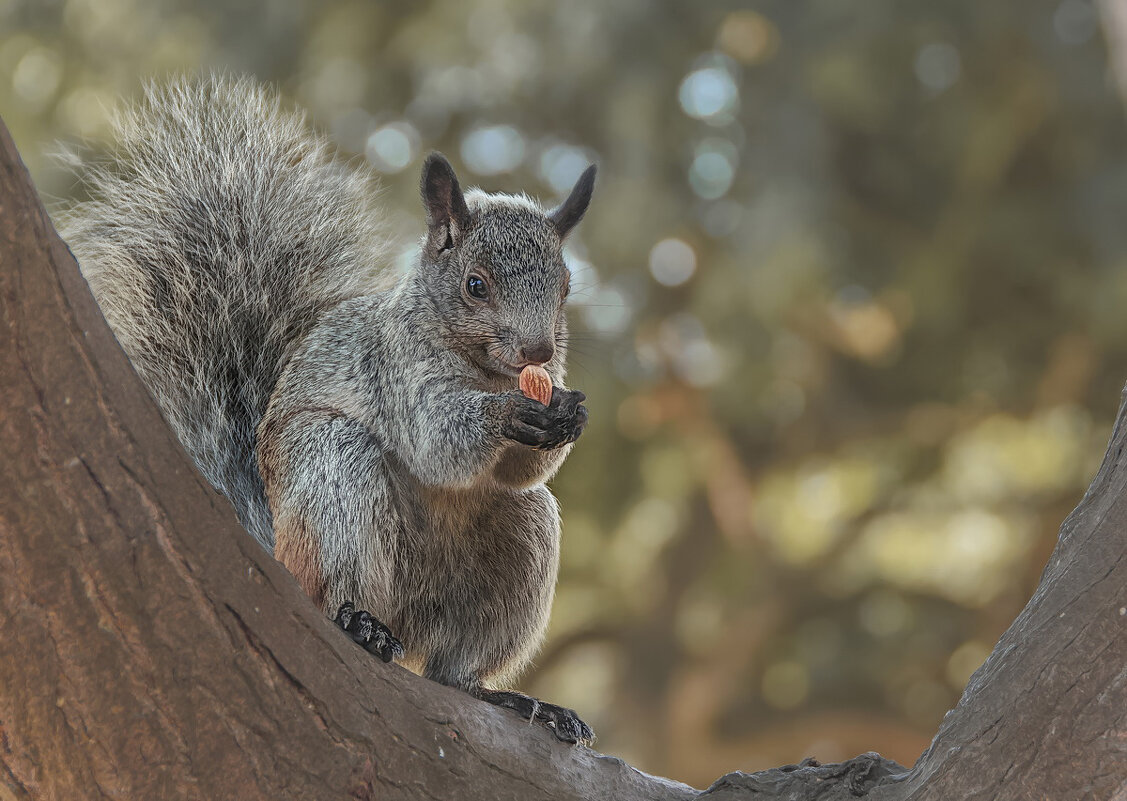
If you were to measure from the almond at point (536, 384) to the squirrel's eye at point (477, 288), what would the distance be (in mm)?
199

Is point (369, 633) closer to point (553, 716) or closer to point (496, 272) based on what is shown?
point (553, 716)

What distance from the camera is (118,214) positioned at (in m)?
2.45

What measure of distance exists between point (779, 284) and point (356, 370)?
2.66 metres

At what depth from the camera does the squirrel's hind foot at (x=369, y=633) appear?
1.87m

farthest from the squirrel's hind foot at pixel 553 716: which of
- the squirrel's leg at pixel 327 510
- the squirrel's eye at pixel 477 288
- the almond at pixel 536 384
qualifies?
the squirrel's eye at pixel 477 288

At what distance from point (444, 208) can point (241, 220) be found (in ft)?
1.50

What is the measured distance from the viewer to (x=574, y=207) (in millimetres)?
2447

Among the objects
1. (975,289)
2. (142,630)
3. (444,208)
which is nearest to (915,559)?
(975,289)

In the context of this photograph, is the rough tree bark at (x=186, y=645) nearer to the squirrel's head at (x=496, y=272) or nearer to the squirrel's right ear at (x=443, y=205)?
the squirrel's head at (x=496, y=272)

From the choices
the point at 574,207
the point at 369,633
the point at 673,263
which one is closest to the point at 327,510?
the point at 369,633

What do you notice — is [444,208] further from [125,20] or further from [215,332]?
[125,20]

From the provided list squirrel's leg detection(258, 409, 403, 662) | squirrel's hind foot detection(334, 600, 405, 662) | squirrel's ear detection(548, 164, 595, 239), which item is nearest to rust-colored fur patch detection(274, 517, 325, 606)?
squirrel's leg detection(258, 409, 403, 662)

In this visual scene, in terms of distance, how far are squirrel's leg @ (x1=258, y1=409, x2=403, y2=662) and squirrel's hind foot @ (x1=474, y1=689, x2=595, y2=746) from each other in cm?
26

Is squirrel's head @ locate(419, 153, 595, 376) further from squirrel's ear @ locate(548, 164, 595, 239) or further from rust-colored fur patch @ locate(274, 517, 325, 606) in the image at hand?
rust-colored fur patch @ locate(274, 517, 325, 606)
